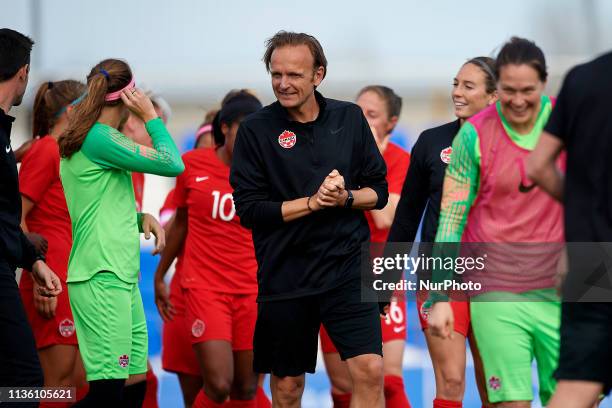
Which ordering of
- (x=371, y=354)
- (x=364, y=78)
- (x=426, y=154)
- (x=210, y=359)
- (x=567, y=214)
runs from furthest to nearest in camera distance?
1. (x=364, y=78)
2. (x=210, y=359)
3. (x=426, y=154)
4. (x=371, y=354)
5. (x=567, y=214)

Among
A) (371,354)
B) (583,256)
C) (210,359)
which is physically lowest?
(210,359)

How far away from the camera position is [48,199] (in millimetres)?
7363

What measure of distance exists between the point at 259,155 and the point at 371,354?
48.6 inches

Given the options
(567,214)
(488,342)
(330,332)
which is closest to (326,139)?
(330,332)

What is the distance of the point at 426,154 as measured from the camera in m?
7.02

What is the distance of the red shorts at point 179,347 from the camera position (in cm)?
840

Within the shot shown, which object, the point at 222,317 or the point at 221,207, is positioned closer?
the point at 222,317

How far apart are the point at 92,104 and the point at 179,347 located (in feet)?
8.80

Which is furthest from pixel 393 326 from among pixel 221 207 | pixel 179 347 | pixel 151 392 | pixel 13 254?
pixel 13 254

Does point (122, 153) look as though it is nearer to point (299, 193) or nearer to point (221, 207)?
point (299, 193)

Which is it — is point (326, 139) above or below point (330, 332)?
above

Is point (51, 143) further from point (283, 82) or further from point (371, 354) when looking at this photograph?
point (371, 354)

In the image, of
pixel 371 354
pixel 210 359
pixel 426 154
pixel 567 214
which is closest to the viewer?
pixel 567 214

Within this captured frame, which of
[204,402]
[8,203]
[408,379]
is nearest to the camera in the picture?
[8,203]
